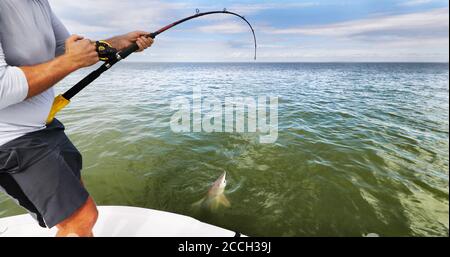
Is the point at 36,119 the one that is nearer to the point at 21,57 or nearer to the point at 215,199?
the point at 21,57

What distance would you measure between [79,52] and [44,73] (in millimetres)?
306

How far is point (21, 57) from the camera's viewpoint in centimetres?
192

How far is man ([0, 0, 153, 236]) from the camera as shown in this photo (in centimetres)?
179

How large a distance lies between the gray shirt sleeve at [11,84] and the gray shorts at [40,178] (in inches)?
18.6

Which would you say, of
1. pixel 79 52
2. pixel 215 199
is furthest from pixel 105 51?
pixel 215 199

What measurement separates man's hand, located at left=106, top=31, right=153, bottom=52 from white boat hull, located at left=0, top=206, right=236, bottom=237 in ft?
7.94

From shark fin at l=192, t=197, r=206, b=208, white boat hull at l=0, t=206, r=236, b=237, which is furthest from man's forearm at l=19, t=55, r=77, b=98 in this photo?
shark fin at l=192, t=197, r=206, b=208

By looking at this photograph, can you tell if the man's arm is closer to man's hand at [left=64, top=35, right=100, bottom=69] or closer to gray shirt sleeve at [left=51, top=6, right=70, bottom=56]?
man's hand at [left=64, top=35, right=100, bottom=69]

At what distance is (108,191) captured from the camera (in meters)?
5.78

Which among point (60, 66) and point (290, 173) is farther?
point (290, 173)

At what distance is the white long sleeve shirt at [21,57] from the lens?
1715 millimetres

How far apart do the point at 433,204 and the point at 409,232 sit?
4.37 ft

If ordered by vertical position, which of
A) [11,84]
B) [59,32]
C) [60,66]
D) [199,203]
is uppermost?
[59,32]
